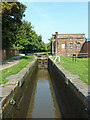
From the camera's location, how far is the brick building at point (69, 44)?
27156 millimetres

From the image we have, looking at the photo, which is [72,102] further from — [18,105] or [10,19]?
[10,19]

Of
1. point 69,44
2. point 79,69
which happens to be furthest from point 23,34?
point 79,69

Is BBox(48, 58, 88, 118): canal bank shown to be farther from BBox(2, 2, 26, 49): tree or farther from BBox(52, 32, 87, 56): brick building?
BBox(52, 32, 87, 56): brick building

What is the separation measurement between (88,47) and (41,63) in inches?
384

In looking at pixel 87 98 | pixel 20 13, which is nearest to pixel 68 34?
pixel 20 13

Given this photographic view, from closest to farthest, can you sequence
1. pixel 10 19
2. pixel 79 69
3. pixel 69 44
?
pixel 79 69
pixel 10 19
pixel 69 44

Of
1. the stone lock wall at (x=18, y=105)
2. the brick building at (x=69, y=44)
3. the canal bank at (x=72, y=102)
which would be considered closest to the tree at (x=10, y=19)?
the stone lock wall at (x=18, y=105)

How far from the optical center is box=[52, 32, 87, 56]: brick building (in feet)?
89.1

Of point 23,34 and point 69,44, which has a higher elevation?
point 23,34

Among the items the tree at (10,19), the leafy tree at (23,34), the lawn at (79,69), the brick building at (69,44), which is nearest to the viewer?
the lawn at (79,69)

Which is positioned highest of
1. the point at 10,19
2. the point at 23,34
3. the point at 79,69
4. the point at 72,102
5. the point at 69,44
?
the point at 10,19

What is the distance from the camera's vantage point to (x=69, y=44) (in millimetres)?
27500

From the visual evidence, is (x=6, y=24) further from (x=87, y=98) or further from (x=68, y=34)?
(x=68, y=34)

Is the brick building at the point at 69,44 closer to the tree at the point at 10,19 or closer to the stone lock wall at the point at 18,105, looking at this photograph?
the tree at the point at 10,19
